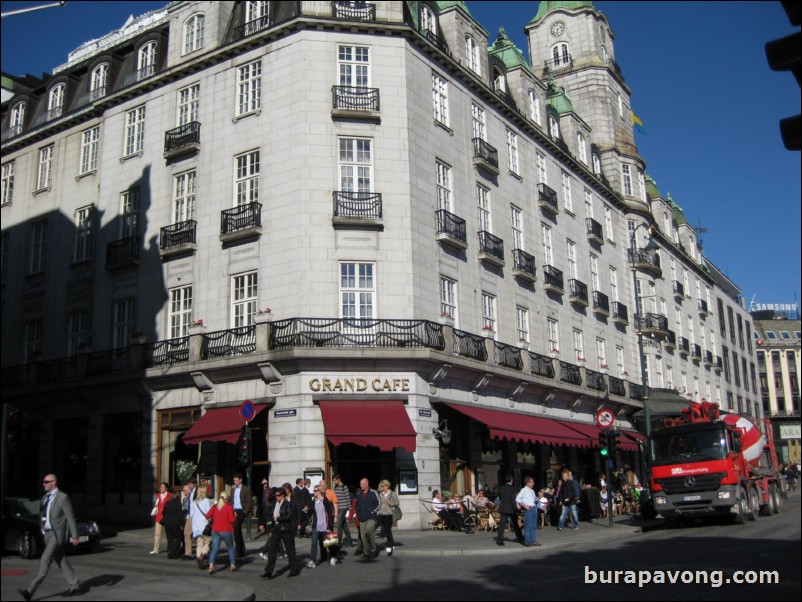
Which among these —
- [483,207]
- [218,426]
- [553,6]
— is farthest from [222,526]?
[553,6]

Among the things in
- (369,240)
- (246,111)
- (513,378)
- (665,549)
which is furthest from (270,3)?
Result: (665,549)

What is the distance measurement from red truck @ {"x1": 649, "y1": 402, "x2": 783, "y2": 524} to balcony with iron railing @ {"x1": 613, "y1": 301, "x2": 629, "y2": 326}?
19.2m

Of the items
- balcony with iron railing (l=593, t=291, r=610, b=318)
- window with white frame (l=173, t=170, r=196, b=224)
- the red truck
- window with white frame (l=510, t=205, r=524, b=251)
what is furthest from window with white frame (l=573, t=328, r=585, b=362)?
window with white frame (l=173, t=170, r=196, b=224)

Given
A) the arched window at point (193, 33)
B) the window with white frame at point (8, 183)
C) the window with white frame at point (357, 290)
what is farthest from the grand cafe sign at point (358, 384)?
the window with white frame at point (8, 183)

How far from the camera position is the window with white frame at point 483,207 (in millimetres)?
33219

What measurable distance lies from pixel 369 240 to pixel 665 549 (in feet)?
46.6

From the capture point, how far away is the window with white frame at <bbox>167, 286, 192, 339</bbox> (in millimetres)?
30312

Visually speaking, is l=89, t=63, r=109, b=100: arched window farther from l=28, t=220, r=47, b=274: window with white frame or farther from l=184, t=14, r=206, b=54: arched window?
l=28, t=220, r=47, b=274: window with white frame

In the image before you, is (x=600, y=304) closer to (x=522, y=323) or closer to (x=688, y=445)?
(x=522, y=323)

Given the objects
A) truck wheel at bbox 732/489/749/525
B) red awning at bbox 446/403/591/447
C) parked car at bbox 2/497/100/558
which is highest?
red awning at bbox 446/403/591/447

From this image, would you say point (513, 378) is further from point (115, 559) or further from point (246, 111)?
point (115, 559)

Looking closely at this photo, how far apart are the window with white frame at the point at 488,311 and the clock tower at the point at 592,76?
2052 cm

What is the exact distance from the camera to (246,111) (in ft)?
98.9

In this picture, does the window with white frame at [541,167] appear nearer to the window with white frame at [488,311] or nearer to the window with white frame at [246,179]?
the window with white frame at [488,311]
